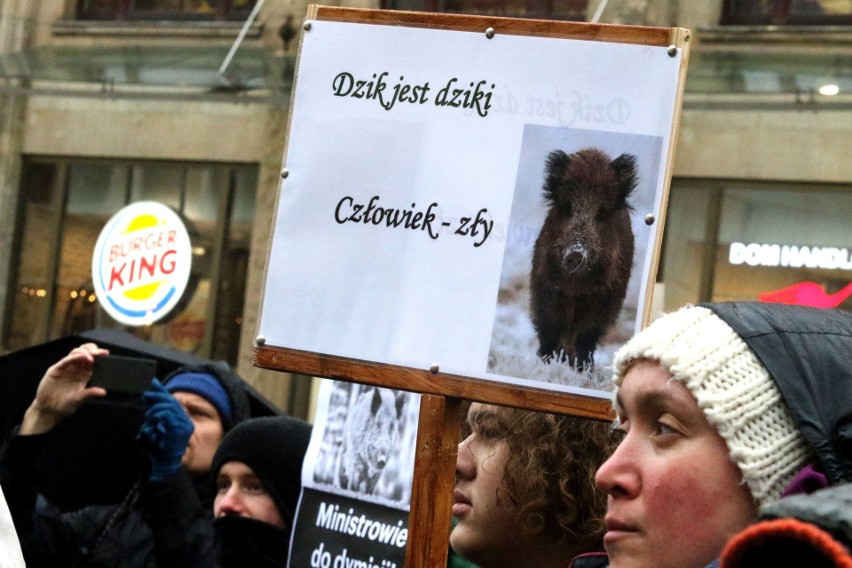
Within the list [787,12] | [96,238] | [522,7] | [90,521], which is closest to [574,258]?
[90,521]

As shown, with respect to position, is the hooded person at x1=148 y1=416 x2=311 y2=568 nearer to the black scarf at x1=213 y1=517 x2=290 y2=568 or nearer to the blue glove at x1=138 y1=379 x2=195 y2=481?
the black scarf at x1=213 y1=517 x2=290 y2=568

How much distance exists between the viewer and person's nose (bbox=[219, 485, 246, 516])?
4004 mm

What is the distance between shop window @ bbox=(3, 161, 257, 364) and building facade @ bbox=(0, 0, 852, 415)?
0.02m

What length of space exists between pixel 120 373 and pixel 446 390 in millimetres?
2099

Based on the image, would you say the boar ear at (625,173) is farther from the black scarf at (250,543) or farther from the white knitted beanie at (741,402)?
the black scarf at (250,543)

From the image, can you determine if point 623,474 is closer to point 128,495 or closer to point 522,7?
point 128,495

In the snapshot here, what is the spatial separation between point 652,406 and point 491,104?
2.74 ft

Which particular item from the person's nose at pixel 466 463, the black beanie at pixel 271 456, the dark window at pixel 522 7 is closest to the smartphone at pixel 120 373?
the black beanie at pixel 271 456

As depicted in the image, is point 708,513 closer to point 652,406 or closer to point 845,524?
point 652,406

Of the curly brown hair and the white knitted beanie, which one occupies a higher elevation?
the white knitted beanie

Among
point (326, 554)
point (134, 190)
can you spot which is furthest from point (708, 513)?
point (134, 190)

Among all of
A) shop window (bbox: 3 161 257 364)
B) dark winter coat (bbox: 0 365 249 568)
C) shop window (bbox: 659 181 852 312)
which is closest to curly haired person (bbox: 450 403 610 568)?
dark winter coat (bbox: 0 365 249 568)

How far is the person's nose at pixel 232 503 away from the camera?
13.1 ft

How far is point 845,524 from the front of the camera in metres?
1.02
